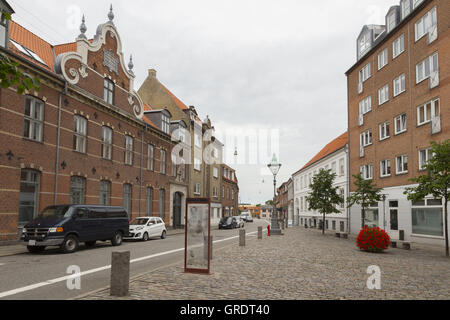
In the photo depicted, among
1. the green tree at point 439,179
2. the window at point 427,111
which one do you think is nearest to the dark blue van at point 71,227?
the green tree at point 439,179

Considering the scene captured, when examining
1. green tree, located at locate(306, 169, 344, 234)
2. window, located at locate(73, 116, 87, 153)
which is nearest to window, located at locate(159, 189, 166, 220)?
window, located at locate(73, 116, 87, 153)

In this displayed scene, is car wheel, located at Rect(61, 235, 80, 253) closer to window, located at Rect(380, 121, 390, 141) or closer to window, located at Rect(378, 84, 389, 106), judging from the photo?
window, located at Rect(380, 121, 390, 141)

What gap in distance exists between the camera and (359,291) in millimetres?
7305

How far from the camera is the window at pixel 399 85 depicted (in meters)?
23.2

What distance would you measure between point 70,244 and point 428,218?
1878 centimetres

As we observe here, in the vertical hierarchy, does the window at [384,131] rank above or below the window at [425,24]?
below

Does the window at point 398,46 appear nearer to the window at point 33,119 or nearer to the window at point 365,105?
the window at point 365,105

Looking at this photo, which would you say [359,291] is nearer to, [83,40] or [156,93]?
[83,40]

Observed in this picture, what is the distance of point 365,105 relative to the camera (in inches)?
1143

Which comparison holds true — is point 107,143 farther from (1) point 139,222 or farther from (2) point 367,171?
(2) point 367,171

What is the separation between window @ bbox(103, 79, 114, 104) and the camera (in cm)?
2389

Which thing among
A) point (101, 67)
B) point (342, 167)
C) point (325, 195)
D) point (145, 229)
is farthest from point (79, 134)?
Answer: point (342, 167)

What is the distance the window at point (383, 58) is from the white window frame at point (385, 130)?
4.26m
